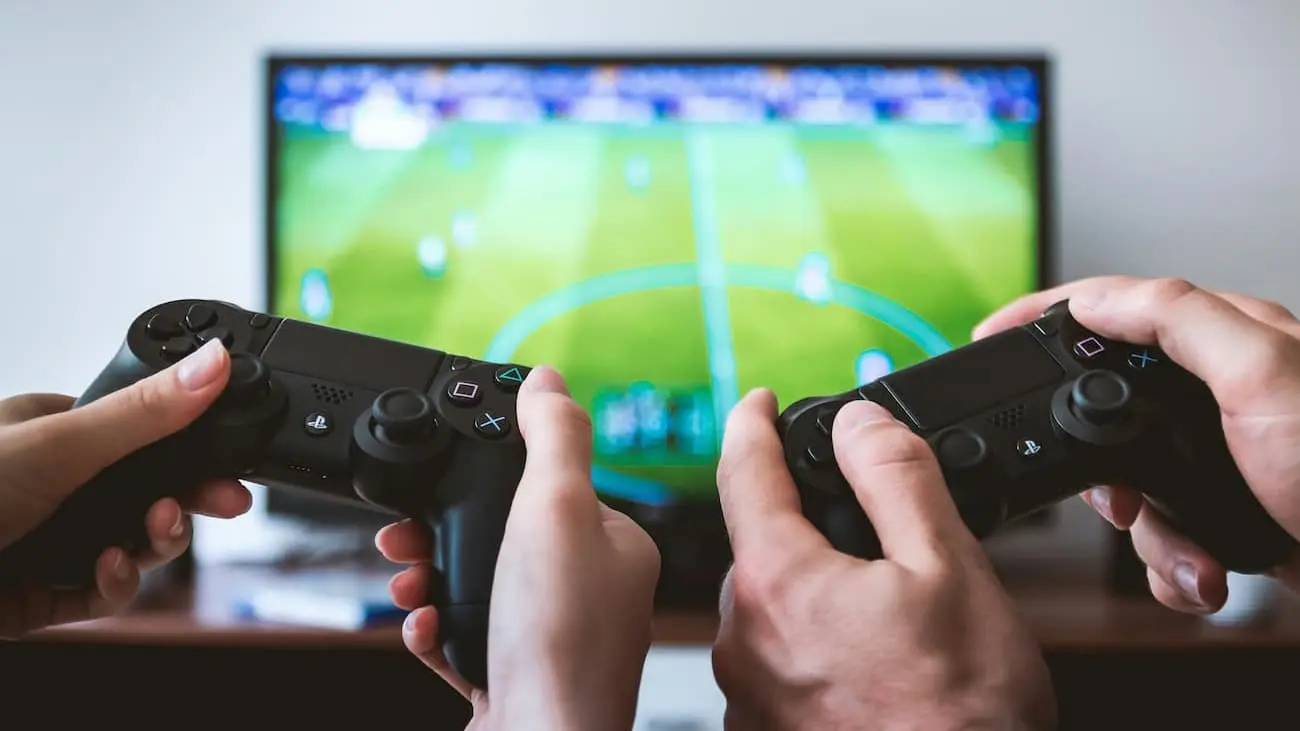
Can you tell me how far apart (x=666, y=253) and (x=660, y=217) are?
0.16ft

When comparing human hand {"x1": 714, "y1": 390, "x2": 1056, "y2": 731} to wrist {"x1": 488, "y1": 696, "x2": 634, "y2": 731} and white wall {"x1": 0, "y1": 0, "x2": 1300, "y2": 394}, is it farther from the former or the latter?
white wall {"x1": 0, "y1": 0, "x2": 1300, "y2": 394}

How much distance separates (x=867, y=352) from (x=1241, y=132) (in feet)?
2.38

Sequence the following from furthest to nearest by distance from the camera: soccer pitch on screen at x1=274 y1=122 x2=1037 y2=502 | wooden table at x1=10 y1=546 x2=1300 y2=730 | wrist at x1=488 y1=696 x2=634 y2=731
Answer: soccer pitch on screen at x1=274 y1=122 x2=1037 y2=502 < wooden table at x1=10 y1=546 x2=1300 y2=730 < wrist at x1=488 y1=696 x2=634 y2=731

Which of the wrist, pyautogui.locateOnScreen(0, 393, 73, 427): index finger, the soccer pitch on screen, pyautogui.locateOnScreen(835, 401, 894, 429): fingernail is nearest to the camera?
the wrist

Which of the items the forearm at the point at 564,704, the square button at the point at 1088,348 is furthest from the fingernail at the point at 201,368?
the square button at the point at 1088,348

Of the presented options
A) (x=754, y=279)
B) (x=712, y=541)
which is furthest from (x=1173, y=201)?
(x=712, y=541)

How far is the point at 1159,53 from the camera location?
1604mm

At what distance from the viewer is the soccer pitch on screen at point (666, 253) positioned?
1.38 meters

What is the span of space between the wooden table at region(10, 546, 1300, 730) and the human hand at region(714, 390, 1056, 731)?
71 cm

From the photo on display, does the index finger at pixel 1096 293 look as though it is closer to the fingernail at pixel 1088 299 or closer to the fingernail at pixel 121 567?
the fingernail at pixel 1088 299

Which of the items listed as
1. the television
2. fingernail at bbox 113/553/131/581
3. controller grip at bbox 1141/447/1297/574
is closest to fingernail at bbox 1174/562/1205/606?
controller grip at bbox 1141/447/1297/574

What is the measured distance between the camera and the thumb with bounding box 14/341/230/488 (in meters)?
0.52

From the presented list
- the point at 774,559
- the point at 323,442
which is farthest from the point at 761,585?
the point at 323,442

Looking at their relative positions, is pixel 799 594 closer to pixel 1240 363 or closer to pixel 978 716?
pixel 978 716
